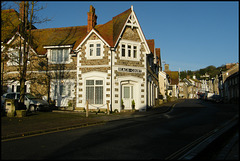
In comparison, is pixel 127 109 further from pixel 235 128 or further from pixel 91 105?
pixel 235 128

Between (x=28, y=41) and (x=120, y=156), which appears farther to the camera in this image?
(x=28, y=41)

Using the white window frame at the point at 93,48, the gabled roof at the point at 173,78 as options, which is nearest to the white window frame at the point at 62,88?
the white window frame at the point at 93,48

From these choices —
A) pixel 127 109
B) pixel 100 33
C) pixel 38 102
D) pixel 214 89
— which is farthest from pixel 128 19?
pixel 214 89

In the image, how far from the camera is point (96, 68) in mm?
23891

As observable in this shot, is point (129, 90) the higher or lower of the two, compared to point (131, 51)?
lower

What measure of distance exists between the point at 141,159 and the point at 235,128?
4.07 metres

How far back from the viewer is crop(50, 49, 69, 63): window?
2620 cm

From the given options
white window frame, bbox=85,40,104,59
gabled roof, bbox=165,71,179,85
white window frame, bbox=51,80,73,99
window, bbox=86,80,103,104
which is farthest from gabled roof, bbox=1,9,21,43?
gabled roof, bbox=165,71,179,85

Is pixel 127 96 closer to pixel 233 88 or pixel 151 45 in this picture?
pixel 151 45

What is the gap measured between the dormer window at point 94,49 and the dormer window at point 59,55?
10.7 ft

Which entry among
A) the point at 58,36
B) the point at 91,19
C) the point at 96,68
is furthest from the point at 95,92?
the point at 58,36

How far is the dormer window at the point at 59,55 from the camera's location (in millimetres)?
26203

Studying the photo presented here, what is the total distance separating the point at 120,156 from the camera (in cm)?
671

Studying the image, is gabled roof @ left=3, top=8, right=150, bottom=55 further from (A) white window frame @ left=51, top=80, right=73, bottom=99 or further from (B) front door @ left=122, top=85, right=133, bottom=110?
(B) front door @ left=122, top=85, right=133, bottom=110
